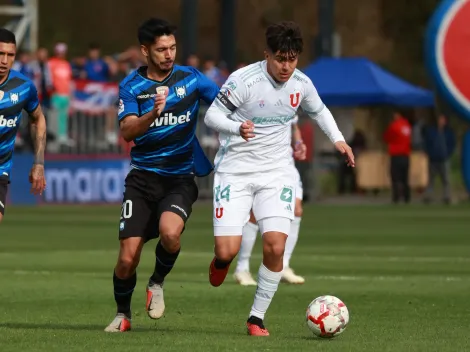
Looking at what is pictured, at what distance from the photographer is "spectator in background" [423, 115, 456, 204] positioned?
3347 cm

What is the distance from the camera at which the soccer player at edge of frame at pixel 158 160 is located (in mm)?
10562

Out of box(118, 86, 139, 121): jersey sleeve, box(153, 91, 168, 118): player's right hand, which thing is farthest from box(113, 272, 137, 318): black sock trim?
box(153, 91, 168, 118): player's right hand

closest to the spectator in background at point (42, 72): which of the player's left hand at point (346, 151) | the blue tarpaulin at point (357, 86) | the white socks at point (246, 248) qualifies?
the blue tarpaulin at point (357, 86)

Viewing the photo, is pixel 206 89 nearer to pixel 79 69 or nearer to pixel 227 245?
pixel 227 245

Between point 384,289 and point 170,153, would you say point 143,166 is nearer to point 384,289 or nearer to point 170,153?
point 170,153

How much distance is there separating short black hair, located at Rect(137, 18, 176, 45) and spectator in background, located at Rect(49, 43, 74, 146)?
18687 millimetres

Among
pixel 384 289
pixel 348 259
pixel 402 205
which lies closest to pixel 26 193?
pixel 402 205

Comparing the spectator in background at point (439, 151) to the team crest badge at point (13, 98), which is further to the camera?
the spectator in background at point (439, 151)

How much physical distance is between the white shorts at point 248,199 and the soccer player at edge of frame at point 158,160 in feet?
1.01

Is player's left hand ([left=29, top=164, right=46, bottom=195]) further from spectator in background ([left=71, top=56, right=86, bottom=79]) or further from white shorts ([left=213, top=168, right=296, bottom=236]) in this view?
spectator in background ([left=71, top=56, right=86, bottom=79])

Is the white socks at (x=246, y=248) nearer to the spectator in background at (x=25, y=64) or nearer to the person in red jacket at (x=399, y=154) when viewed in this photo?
the spectator in background at (x=25, y=64)

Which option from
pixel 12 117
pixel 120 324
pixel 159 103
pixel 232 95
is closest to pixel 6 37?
pixel 12 117

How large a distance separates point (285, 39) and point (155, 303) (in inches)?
89.8

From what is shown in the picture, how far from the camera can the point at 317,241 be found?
69.5ft
